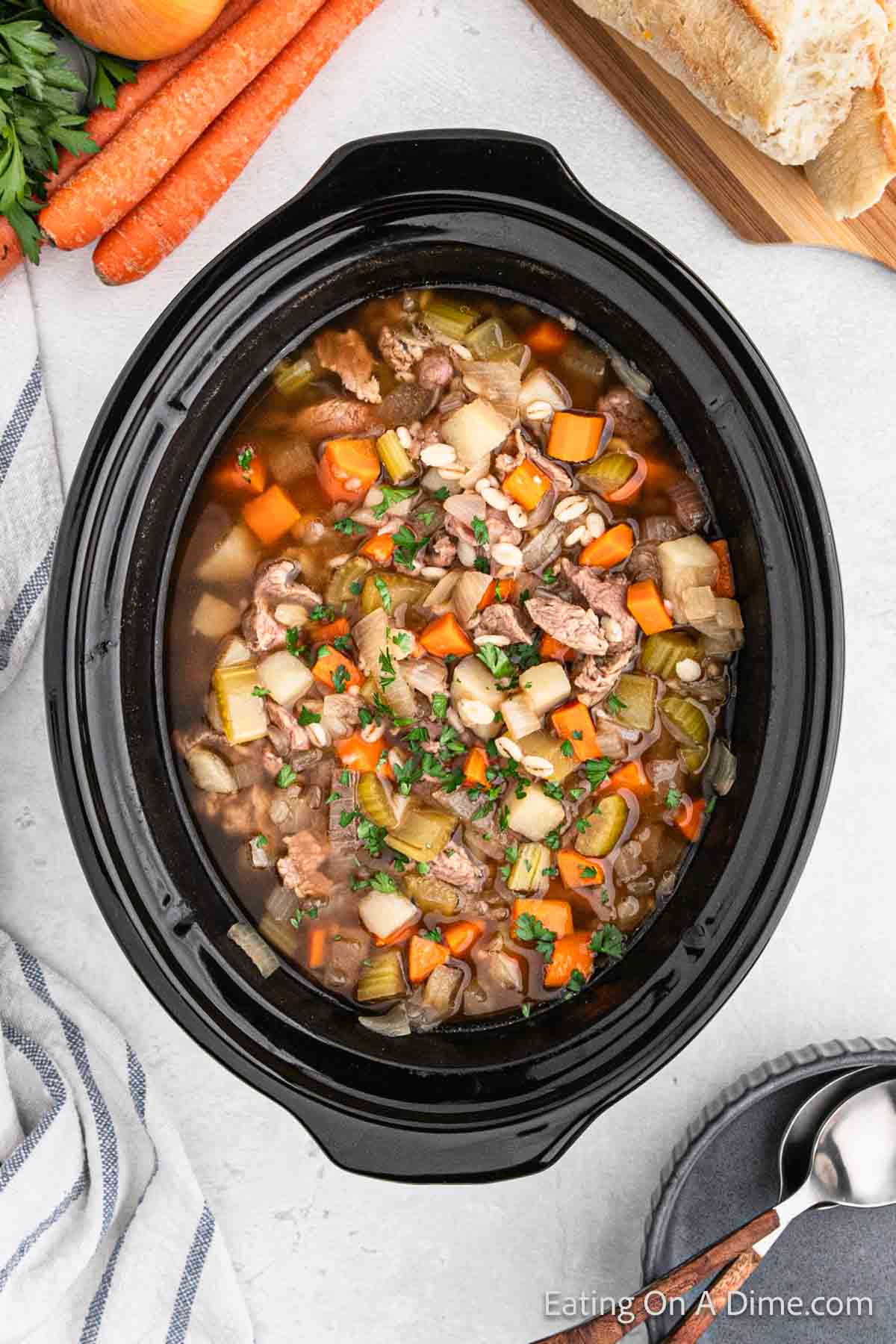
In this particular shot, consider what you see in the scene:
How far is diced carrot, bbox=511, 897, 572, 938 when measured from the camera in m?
2.43

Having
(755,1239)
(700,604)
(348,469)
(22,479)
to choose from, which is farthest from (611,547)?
(755,1239)

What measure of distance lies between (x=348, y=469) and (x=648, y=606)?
725 millimetres

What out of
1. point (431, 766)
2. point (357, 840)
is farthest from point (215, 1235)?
point (431, 766)

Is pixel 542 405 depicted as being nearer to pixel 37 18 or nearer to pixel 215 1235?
pixel 37 18

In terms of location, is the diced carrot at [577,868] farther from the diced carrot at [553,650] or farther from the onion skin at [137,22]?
the onion skin at [137,22]

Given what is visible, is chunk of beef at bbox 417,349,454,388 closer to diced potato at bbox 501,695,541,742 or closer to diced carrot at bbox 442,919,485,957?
diced potato at bbox 501,695,541,742

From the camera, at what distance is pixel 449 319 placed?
94.9 inches

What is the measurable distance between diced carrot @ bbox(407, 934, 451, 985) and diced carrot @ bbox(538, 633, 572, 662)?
0.69 meters

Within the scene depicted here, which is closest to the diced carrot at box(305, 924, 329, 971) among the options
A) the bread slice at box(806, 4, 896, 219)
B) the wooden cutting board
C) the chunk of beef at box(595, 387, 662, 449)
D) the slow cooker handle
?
the chunk of beef at box(595, 387, 662, 449)

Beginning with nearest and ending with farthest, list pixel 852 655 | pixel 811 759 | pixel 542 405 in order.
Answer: pixel 811 759
pixel 542 405
pixel 852 655

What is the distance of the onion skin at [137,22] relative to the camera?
238 cm

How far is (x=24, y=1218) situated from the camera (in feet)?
8.23

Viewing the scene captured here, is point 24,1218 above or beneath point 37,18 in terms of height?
beneath

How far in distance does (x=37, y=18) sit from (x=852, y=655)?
2.42m
